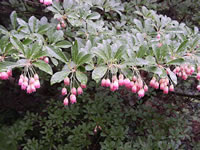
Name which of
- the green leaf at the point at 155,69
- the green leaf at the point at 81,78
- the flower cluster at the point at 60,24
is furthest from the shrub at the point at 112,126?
the green leaf at the point at 81,78

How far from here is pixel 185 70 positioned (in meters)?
1.74

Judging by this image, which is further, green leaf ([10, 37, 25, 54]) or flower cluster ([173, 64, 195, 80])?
flower cluster ([173, 64, 195, 80])

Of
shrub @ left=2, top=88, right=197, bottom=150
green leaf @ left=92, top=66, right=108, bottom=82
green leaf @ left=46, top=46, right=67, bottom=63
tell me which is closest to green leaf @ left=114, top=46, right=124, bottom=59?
green leaf @ left=92, top=66, right=108, bottom=82

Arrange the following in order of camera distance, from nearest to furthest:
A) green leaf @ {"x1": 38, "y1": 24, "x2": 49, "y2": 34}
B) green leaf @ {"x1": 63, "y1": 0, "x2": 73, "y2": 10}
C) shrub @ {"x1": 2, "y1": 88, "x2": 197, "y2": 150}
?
green leaf @ {"x1": 38, "y1": 24, "x2": 49, "y2": 34}
green leaf @ {"x1": 63, "y1": 0, "x2": 73, "y2": 10}
shrub @ {"x1": 2, "y1": 88, "x2": 197, "y2": 150}

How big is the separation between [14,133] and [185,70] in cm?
260

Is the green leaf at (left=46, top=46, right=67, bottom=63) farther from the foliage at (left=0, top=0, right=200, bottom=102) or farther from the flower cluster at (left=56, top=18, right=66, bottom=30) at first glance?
the flower cluster at (left=56, top=18, right=66, bottom=30)

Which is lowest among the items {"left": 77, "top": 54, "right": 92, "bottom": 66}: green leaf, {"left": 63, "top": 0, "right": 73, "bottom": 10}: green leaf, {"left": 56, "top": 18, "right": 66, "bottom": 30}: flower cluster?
{"left": 77, "top": 54, "right": 92, "bottom": 66}: green leaf

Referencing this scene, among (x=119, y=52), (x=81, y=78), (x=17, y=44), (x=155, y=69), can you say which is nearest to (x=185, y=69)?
(x=155, y=69)

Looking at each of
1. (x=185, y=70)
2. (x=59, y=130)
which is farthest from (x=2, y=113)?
(x=185, y=70)

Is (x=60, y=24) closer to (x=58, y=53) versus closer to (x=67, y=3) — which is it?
(x=67, y=3)

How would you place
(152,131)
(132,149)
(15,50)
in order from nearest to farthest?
(15,50) < (132,149) < (152,131)

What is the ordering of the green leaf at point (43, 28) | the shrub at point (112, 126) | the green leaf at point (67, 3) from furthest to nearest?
1. the shrub at point (112, 126)
2. the green leaf at point (67, 3)
3. the green leaf at point (43, 28)

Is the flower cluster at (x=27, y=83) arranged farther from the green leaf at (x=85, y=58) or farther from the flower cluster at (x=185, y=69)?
the flower cluster at (x=185, y=69)

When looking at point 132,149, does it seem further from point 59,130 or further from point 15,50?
point 15,50
